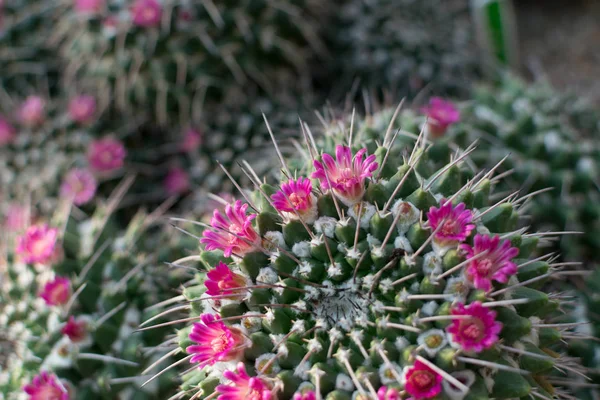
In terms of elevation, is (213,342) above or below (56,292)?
above

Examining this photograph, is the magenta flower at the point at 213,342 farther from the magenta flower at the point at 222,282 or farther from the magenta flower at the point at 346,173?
the magenta flower at the point at 346,173

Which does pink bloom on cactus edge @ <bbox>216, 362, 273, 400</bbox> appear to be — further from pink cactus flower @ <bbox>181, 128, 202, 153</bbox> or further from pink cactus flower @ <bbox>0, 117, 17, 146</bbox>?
pink cactus flower @ <bbox>0, 117, 17, 146</bbox>

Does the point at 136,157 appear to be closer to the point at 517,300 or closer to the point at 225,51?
the point at 225,51

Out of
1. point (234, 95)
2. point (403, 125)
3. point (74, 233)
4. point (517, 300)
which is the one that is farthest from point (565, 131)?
point (74, 233)

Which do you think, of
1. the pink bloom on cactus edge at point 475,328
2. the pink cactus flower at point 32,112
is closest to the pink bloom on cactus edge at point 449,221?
the pink bloom on cactus edge at point 475,328

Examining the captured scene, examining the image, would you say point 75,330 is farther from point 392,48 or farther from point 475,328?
point 392,48

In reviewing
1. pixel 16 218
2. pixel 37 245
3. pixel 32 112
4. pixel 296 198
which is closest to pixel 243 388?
pixel 296 198

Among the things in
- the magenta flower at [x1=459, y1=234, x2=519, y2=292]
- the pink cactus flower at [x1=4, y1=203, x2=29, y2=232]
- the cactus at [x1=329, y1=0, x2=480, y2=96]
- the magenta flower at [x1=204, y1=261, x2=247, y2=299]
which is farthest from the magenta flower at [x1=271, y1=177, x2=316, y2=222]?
the cactus at [x1=329, y1=0, x2=480, y2=96]
